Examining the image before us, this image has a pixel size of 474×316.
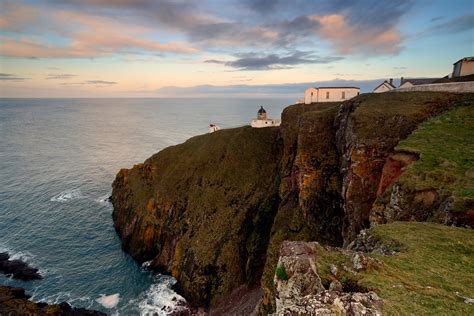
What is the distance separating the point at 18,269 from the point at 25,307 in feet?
57.7

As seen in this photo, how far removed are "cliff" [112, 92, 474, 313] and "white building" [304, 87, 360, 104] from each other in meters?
8.97

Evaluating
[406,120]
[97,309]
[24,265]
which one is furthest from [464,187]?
[24,265]

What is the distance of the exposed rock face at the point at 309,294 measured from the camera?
9.31m

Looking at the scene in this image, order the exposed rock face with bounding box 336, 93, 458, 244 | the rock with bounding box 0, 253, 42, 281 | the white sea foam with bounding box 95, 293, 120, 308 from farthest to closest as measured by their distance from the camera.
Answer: the rock with bounding box 0, 253, 42, 281 < the white sea foam with bounding box 95, 293, 120, 308 < the exposed rock face with bounding box 336, 93, 458, 244

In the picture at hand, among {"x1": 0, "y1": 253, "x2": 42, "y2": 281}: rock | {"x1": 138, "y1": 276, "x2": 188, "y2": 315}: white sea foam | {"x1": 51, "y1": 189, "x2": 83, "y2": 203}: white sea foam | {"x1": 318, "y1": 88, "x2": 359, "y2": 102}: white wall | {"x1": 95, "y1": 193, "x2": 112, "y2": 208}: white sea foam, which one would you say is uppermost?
{"x1": 318, "y1": 88, "x2": 359, "y2": 102}: white wall

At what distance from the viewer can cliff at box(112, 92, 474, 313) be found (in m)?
33.4

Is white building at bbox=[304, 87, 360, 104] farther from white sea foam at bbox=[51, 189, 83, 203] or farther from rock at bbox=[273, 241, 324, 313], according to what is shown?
white sea foam at bbox=[51, 189, 83, 203]

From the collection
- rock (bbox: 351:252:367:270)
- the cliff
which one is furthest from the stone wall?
→ rock (bbox: 351:252:367:270)

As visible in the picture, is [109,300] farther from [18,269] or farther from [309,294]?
[309,294]

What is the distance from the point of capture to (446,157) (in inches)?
1023

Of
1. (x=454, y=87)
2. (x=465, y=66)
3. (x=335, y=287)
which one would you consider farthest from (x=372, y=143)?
(x=465, y=66)

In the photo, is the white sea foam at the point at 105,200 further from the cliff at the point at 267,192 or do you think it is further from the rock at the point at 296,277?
the rock at the point at 296,277

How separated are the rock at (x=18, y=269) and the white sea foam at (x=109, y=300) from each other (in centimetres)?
1443

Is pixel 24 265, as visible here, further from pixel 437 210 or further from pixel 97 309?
pixel 437 210
